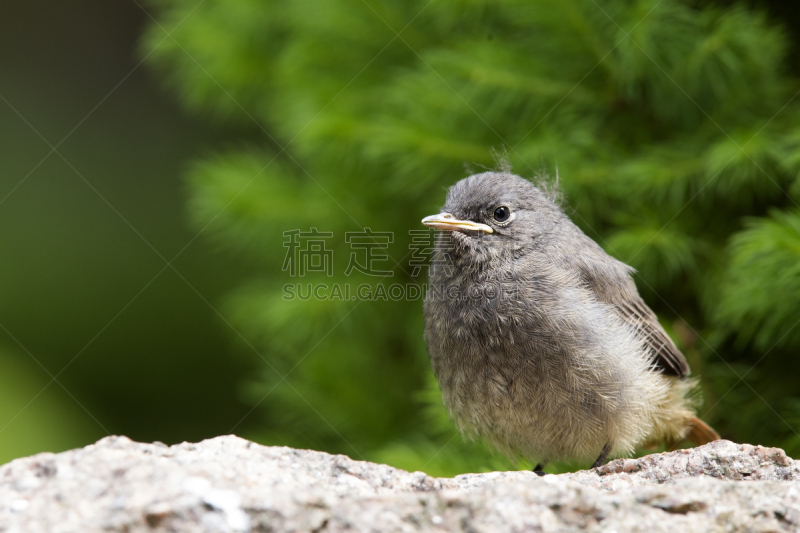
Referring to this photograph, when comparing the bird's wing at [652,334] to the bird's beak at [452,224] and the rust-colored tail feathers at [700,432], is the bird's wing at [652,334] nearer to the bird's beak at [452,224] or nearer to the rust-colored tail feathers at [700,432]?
the rust-colored tail feathers at [700,432]

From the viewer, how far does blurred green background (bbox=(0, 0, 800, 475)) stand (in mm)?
3846

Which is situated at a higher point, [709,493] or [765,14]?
[765,14]

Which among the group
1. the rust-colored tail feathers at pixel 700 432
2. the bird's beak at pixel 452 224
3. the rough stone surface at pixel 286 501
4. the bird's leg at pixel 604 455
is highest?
the rust-colored tail feathers at pixel 700 432

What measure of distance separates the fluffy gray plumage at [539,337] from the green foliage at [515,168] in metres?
0.33

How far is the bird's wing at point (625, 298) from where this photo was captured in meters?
3.63

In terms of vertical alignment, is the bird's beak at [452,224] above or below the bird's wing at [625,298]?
below

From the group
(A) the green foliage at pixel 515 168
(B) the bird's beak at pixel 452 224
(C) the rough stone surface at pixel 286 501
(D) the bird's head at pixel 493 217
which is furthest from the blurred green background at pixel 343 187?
(C) the rough stone surface at pixel 286 501

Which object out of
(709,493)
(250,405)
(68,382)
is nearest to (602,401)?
(709,493)

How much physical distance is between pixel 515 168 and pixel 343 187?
1340mm

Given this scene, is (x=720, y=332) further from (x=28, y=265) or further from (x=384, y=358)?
(x=28, y=265)

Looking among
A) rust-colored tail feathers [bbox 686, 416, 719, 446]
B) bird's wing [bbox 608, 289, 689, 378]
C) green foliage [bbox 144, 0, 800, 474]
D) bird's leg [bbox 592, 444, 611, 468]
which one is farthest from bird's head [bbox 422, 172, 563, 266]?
rust-colored tail feathers [bbox 686, 416, 719, 446]

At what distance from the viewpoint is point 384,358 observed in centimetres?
530

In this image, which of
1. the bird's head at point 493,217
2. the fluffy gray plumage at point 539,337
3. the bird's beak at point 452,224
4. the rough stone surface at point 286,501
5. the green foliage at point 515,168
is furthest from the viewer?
the green foliage at point 515,168

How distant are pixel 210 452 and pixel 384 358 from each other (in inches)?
125
